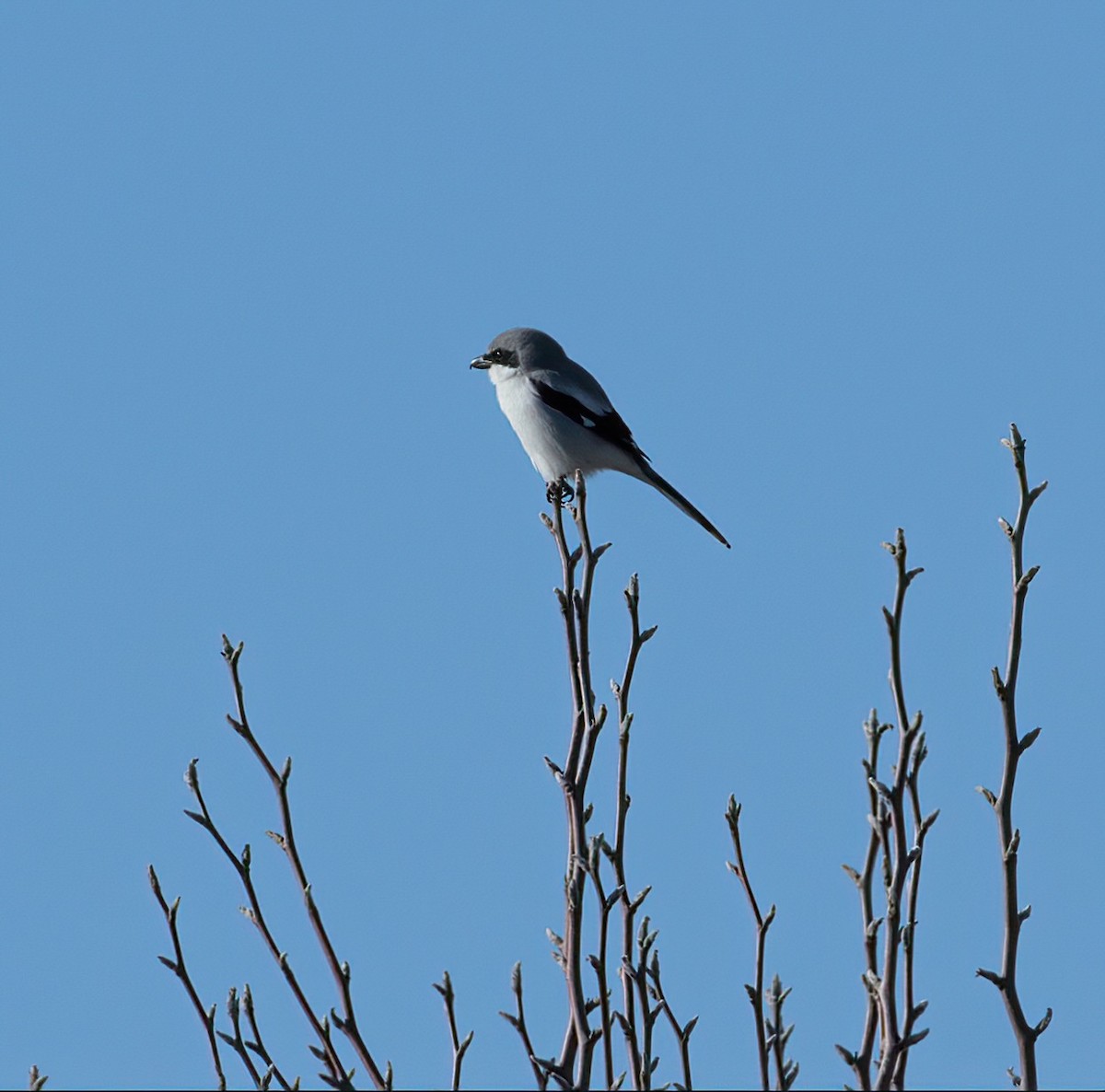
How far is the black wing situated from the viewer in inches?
324

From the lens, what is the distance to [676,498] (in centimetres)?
835

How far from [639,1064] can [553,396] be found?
582 centimetres

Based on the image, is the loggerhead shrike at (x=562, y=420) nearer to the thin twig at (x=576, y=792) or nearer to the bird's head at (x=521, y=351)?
the bird's head at (x=521, y=351)

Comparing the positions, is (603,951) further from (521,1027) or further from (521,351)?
(521,351)

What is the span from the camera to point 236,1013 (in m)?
3.01

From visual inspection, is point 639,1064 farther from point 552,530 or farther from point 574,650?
point 552,530

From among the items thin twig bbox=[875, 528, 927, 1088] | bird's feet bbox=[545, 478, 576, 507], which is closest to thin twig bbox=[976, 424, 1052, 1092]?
thin twig bbox=[875, 528, 927, 1088]

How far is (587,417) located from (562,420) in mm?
171

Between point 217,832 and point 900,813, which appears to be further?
point 217,832

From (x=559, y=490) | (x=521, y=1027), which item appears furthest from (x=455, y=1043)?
(x=559, y=490)

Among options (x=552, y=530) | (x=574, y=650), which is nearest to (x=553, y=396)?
(x=552, y=530)

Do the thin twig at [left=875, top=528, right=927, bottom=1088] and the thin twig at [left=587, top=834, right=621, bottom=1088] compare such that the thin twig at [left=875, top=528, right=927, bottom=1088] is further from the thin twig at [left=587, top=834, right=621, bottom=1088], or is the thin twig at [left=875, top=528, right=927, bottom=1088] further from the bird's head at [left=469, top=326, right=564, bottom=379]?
the bird's head at [left=469, top=326, right=564, bottom=379]

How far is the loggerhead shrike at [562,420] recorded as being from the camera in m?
8.15

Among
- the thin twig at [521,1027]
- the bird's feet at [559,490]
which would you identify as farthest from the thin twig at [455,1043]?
the bird's feet at [559,490]
